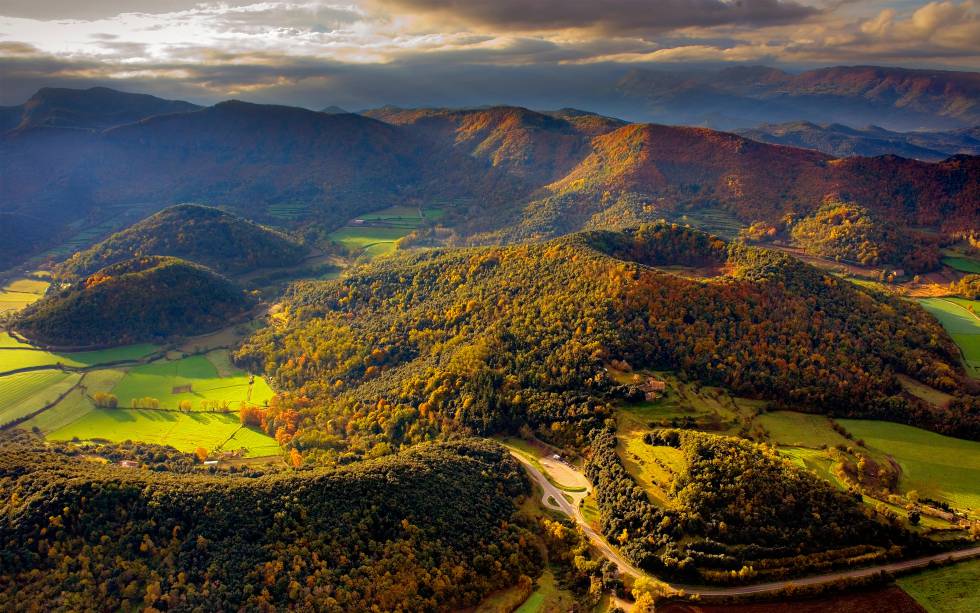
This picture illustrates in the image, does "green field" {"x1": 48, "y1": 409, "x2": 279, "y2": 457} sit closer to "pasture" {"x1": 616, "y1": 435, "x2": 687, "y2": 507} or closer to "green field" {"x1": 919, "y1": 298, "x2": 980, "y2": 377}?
"pasture" {"x1": 616, "y1": 435, "x2": 687, "y2": 507}

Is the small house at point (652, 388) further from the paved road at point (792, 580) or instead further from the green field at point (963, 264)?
the green field at point (963, 264)

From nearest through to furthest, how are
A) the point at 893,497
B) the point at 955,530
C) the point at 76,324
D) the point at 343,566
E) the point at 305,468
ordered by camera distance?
1. the point at 343,566
2. the point at 955,530
3. the point at 893,497
4. the point at 305,468
5. the point at 76,324

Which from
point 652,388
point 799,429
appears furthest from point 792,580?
point 652,388

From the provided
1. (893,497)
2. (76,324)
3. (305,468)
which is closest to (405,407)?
(305,468)

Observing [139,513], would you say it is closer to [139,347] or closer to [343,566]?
[343,566]

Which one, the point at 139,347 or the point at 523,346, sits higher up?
the point at 523,346

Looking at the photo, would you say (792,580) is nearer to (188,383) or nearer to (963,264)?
(188,383)

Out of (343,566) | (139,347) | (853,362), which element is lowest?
(139,347)
